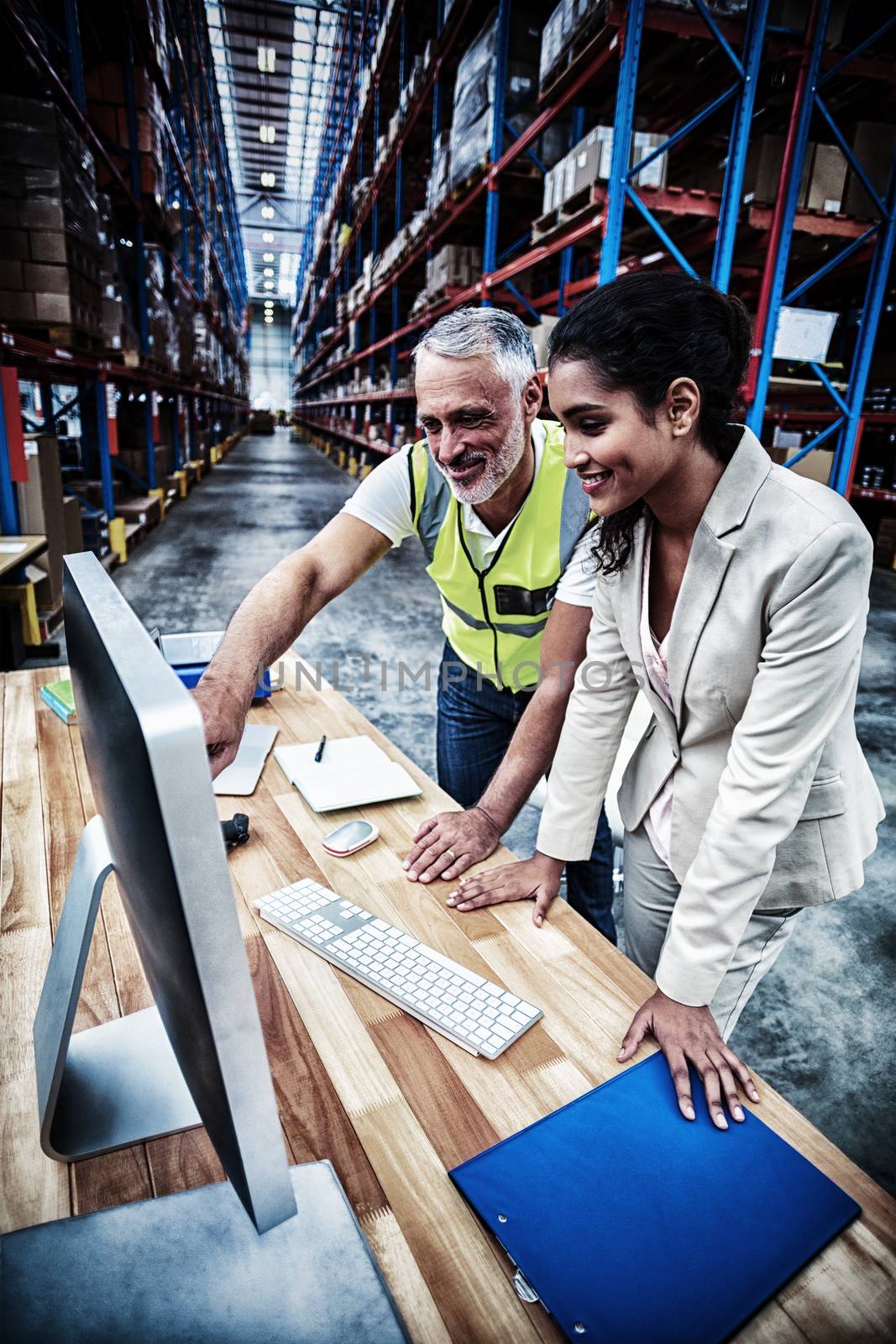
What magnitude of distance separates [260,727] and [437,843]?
669 mm

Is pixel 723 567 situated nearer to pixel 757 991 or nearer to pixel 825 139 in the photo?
pixel 757 991

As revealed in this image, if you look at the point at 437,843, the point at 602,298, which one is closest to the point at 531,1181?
the point at 437,843

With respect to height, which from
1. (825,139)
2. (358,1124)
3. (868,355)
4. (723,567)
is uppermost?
(825,139)

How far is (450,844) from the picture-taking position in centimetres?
128

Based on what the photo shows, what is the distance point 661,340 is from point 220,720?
2.72ft

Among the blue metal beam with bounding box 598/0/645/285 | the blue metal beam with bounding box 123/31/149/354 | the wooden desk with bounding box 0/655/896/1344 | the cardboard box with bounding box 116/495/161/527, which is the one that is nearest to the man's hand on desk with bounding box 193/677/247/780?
the wooden desk with bounding box 0/655/896/1344

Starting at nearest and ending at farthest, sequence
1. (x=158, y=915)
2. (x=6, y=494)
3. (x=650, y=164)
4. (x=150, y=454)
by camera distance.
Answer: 1. (x=158, y=915)
2. (x=650, y=164)
3. (x=6, y=494)
4. (x=150, y=454)

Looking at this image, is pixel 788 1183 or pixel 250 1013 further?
pixel 788 1183

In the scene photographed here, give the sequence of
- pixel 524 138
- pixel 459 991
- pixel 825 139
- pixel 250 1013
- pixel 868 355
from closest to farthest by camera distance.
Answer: pixel 250 1013
pixel 459 991
pixel 524 138
pixel 868 355
pixel 825 139

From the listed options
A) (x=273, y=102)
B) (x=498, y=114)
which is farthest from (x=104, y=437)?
(x=273, y=102)

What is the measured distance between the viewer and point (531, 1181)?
729 millimetres

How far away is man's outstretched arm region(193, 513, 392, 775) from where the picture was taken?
1.18 metres

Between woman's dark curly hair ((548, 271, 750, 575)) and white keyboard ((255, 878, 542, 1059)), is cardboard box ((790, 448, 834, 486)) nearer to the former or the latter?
woman's dark curly hair ((548, 271, 750, 575))

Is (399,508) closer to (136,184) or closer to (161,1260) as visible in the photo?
(161,1260)
